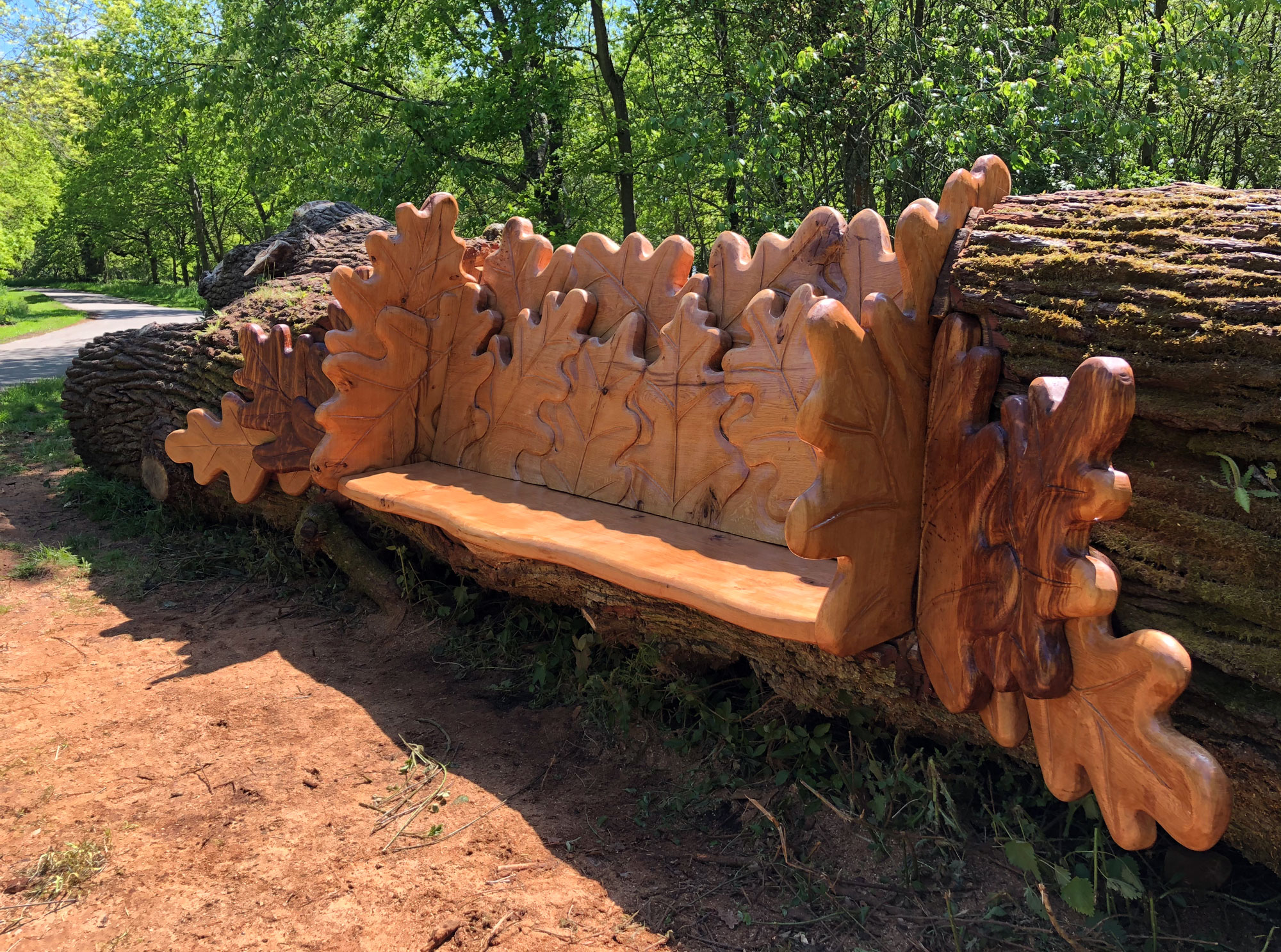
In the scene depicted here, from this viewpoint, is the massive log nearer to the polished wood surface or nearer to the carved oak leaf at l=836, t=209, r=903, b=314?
the polished wood surface

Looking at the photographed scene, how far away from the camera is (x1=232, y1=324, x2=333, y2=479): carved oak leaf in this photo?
4055 millimetres

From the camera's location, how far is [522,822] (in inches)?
100

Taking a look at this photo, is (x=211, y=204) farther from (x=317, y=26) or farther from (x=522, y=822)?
(x=522, y=822)

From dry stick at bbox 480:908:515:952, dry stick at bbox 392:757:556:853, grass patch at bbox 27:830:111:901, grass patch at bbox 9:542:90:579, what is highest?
grass patch at bbox 9:542:90:579

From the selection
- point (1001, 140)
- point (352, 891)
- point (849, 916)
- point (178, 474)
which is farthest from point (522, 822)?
point (1001, 140)

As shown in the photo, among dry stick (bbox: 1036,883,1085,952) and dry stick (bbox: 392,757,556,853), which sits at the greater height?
dry stick (bbox: 1036,883,1085,952)

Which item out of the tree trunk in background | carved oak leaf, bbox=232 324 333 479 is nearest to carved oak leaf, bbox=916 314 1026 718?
carved oak leaf, bbox=232 324 333 479

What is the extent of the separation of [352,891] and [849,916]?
1237 millimetres

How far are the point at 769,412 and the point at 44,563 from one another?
3.92 m

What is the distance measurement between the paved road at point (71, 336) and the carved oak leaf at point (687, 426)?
3751 millimetres

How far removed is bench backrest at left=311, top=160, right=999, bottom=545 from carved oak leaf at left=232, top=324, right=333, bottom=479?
412 mm

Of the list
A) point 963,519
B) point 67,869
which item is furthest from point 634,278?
point 67,869

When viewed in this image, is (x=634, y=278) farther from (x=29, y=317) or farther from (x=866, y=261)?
(x=29, y=317)

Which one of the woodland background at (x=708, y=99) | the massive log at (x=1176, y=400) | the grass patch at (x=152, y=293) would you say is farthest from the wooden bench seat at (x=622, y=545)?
the grass patch at (x=152, y=293)
